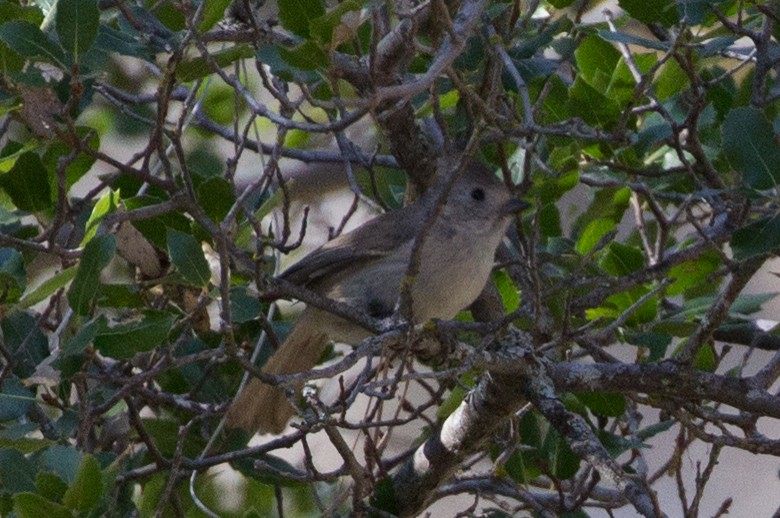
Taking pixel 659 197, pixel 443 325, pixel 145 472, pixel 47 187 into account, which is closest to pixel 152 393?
pixel 145 472

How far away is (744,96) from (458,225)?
3.23 feet

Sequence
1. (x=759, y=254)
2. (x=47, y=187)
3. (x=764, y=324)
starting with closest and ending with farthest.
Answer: (x=759, y=254)
(x=47, y=187)
(x=764, y=324)

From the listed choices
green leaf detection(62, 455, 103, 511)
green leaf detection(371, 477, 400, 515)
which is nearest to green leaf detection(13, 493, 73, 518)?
green leaf detection(62, 455, 103, 511)

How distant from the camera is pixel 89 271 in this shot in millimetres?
2711

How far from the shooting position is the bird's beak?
3.71 m

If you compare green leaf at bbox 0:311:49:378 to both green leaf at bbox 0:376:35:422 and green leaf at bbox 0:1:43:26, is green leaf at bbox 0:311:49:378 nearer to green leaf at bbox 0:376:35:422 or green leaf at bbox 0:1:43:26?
green leaf at bbox 0:376:35:422

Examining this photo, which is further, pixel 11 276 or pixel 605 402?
pixel 605 402

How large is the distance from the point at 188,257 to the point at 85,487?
24.0 inches

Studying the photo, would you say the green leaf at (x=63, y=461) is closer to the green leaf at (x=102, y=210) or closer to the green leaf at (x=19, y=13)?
the green leaf at (x=102, y=210)

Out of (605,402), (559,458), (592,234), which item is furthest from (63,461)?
(592,234)

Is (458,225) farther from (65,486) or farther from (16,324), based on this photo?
(65,486)

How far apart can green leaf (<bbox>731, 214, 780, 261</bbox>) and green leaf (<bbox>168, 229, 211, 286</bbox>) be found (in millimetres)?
1207

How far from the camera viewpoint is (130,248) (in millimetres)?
3246

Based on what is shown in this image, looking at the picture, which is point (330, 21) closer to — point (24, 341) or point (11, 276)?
point (11, 276)
